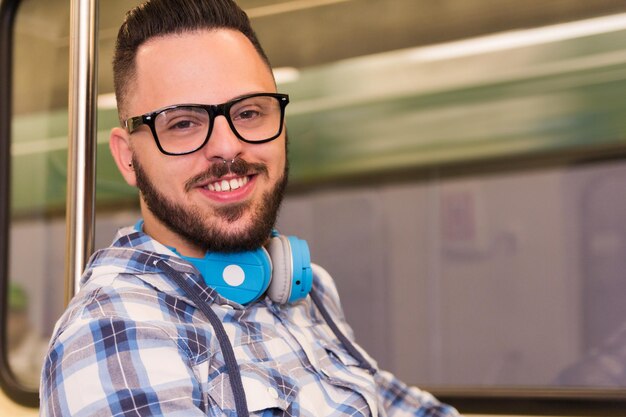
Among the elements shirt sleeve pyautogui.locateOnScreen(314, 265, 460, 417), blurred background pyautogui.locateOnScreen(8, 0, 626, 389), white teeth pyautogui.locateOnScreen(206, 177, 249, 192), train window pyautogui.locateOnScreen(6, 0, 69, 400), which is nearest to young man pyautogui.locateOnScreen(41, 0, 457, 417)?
white teeth pyautogui.locateOnScreen(206, 177, 249, 192)

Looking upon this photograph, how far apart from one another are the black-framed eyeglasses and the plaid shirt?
6.8 inches

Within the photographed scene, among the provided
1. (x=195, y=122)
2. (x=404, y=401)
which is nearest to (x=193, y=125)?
(x=195, y=122)

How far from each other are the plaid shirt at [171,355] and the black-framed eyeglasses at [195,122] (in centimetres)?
17

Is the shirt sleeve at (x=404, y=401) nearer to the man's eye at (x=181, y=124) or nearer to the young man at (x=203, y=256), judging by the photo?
the young man at (x=203, y=256)

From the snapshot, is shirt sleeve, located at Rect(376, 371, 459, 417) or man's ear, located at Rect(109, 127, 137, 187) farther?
shirt sleeve, located at Rect(376, 371, 459, 417)

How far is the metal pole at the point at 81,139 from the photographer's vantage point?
1.42 metres

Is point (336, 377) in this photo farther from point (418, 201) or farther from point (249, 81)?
point (418, 201)

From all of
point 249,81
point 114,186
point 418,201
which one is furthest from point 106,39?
point 249,81

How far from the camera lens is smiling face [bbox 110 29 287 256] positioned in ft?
4.08

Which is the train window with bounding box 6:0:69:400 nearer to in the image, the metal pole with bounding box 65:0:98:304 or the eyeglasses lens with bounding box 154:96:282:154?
the metal pole with bounding box 65:0:98:304

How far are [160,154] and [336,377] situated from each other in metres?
0.47

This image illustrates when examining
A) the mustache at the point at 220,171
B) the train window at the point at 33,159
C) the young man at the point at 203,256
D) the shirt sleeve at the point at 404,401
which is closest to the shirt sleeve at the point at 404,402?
the shirt sleeve at the point at 404,401

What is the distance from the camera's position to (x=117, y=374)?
3.39 feet

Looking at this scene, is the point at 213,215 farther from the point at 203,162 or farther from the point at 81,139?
the point at 81,139
